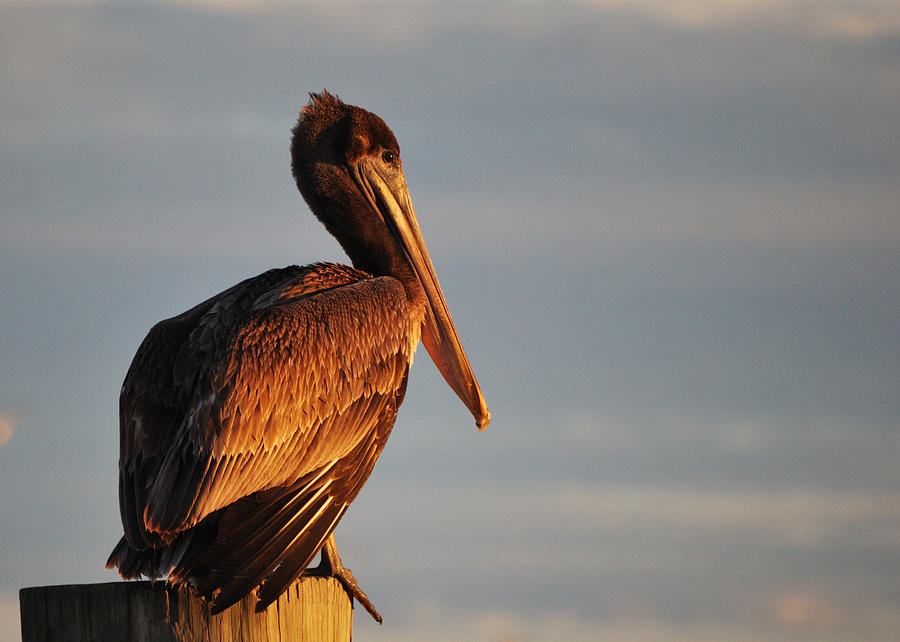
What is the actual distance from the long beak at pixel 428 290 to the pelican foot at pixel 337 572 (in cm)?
179

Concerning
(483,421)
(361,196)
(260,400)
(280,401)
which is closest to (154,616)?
(260,400)

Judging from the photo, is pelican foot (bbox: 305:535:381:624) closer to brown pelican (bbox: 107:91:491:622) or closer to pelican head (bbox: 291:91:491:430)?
brown pelican (bbox: 107:91:491:622)

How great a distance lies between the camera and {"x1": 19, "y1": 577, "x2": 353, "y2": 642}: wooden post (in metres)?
4.78

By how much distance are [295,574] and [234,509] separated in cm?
69

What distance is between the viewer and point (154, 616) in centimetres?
488

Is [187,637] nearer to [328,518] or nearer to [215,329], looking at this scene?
[328,518]

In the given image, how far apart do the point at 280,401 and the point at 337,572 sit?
3.49 ft

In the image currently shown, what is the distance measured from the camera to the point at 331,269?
7652 mm

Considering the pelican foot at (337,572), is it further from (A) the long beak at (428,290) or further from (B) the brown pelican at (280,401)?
(A) the long beak at (428,290)

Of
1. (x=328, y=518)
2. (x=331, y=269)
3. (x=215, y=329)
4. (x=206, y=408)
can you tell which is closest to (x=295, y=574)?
(x=328, y=518)

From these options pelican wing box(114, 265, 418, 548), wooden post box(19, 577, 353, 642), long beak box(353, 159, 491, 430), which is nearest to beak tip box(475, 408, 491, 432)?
long beak box(353, 159, 491, 430)

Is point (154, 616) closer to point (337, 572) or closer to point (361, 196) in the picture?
point (337, 572)

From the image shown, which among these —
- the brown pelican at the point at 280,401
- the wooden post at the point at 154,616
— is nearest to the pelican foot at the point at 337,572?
the brown pelican at the point at 280,401

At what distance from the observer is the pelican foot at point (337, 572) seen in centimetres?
664
